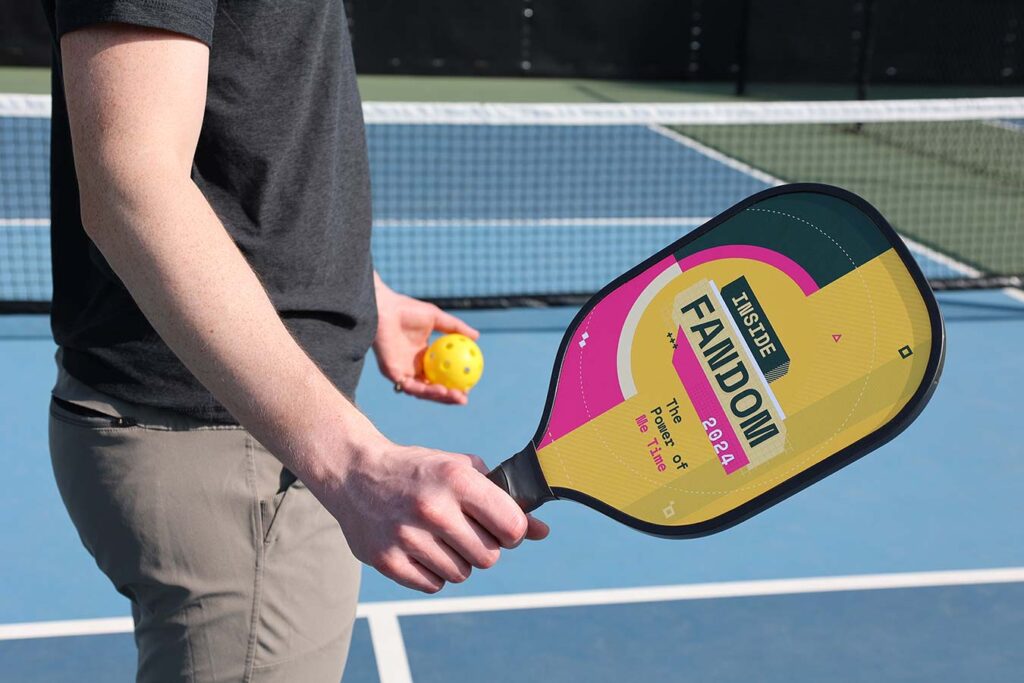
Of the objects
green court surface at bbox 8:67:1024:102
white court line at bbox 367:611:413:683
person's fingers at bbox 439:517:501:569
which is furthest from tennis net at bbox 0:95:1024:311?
person's fingers at bbox 439:517:501:569

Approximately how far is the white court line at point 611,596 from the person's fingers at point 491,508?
68.1 inches

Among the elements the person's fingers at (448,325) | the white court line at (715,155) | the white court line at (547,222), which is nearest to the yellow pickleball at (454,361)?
the person's fingers at (448,325)

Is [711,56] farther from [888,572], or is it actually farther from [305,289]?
[305,289]

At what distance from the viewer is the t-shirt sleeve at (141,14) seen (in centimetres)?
106

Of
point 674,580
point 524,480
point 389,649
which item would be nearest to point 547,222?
point 674,580

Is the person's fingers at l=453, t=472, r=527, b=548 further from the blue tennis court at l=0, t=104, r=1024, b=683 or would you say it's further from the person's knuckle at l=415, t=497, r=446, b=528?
the blue tennis court at l=0, t=104, r=1024, b=683

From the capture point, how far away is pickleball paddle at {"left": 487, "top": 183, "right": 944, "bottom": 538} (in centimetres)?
116

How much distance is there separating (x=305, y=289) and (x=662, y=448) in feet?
1.45

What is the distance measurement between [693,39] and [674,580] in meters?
11.0

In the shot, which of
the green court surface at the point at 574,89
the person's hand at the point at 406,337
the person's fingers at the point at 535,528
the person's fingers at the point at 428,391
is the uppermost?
the person's fingers at the point at 535,528

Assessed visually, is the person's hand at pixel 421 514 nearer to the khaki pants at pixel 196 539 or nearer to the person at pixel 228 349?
the person at pixel 228 349

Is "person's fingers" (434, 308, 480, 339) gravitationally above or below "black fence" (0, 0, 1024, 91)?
above

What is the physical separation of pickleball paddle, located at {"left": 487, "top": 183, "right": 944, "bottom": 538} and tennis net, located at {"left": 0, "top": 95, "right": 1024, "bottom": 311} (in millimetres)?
3744

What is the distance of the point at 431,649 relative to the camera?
2799 millimetres
